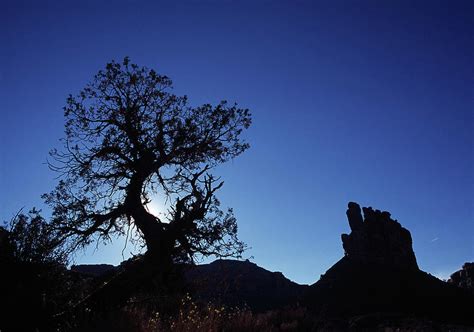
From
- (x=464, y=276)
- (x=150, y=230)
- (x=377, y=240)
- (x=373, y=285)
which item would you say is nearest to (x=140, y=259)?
(x=150, y=230)

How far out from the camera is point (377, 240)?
11181cm

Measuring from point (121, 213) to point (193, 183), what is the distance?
3.06 meters

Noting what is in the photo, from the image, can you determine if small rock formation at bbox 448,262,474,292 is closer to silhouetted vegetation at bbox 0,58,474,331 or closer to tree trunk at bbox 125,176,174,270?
silhouetted vegetation at bbox 0,58,474,331

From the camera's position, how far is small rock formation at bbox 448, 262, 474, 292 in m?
124

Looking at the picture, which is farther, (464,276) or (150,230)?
(464,276)

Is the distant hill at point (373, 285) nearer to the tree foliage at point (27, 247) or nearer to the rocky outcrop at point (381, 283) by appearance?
the rocky outcrop at point (381, 283)

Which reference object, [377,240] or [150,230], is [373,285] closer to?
[377,240]

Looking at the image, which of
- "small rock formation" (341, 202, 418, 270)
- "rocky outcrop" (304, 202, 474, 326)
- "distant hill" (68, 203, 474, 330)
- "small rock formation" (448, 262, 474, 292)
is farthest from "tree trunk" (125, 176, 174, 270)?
"small rock formation" (448, 262, 474, 292)

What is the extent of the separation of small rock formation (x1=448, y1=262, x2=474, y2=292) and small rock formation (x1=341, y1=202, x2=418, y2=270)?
29338mm

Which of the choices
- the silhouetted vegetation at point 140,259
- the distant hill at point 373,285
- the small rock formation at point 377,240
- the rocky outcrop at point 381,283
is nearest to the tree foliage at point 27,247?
the silhouetted vegetation at point 140,259

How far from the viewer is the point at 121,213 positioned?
1368 cm

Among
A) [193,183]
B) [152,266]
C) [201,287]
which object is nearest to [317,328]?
[201,287]

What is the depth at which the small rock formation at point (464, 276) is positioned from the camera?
124 metres

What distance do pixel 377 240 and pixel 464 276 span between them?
163ft
